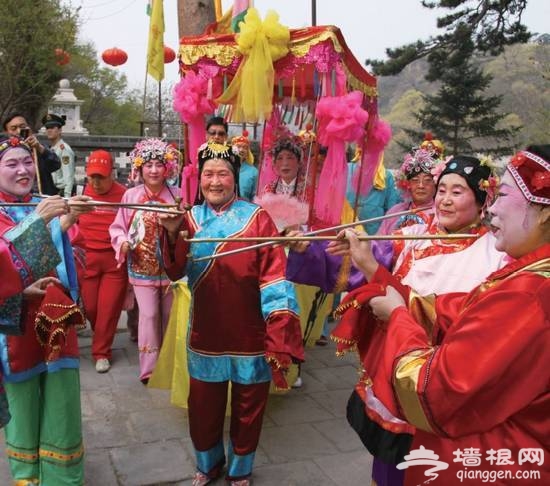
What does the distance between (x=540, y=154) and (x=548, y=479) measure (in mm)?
792

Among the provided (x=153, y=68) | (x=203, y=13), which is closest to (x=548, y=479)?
(x=153, y=68)

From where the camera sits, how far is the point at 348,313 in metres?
2.00

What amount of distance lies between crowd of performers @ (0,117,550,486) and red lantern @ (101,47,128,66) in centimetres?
1355

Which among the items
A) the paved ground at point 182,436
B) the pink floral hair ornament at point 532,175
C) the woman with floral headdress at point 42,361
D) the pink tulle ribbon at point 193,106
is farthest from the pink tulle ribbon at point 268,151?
the pink floral hair ornament at point 532,175

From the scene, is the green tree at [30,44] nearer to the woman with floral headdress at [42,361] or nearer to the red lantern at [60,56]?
the red lantern at [60,56]

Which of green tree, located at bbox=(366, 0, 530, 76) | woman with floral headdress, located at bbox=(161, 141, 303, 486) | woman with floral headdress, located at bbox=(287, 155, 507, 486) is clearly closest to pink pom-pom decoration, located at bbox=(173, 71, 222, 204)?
woman with floral headdress, located at bbox=(161, 141, 303, 486)

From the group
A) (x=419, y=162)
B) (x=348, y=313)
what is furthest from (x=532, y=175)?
(x=419, y=162)

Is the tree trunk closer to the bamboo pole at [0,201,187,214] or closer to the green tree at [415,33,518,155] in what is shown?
the bamboo pole at [0,201,187,214]

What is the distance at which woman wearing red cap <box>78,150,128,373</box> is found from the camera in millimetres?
4680

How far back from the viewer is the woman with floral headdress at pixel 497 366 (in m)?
1.26

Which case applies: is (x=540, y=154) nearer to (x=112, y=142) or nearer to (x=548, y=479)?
(x=548, y=479)

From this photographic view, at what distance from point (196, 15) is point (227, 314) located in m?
3.73

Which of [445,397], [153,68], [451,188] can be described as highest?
[153,68]

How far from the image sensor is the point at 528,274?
1.32 meters
